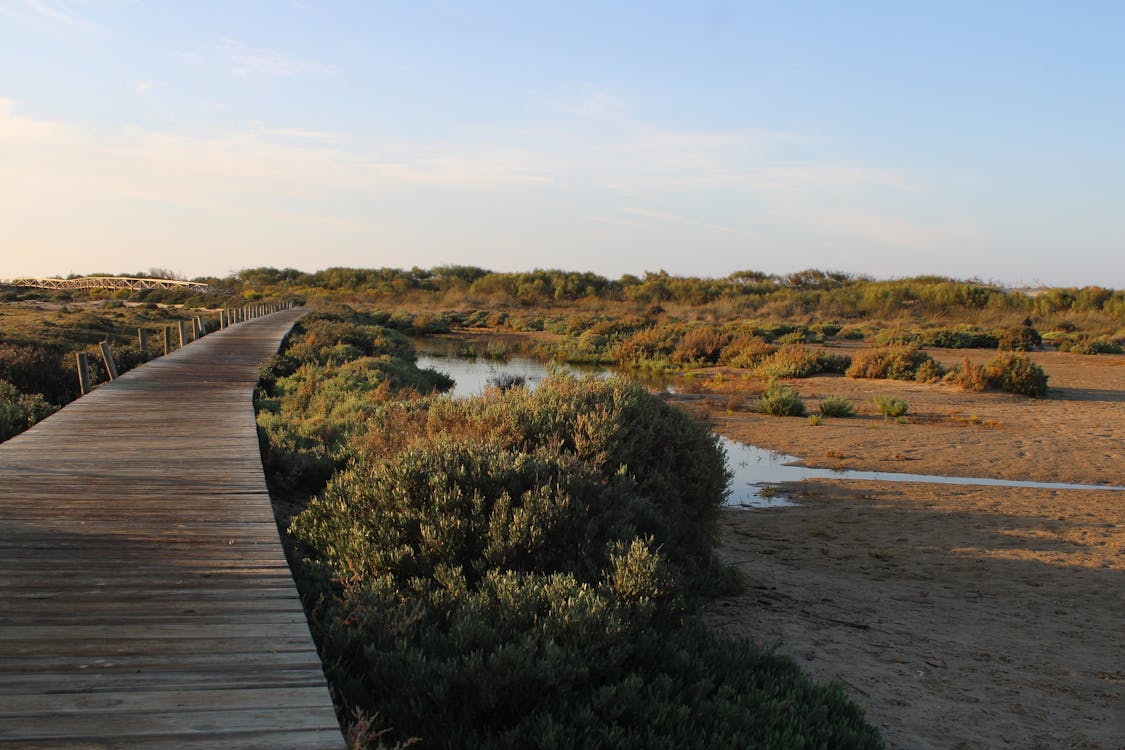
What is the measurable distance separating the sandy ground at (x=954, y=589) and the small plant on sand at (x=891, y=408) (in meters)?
2.76

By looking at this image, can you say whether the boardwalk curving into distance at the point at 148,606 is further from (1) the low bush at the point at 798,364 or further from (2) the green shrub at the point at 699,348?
(2) the green shrub at the point at 699,348

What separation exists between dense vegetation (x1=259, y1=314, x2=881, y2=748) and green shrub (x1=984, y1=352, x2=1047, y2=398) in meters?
16.3

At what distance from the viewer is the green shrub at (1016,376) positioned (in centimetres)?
2064

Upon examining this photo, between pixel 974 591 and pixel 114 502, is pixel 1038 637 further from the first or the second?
pixel 114 502

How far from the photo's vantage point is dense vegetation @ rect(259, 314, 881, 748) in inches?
149

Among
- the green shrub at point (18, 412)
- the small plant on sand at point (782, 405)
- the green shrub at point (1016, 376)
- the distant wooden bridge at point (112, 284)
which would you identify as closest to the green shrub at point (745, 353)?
the green shrub at point (1016, 376)

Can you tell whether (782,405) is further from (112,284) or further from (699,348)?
(112,284)

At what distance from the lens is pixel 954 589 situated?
289 inches

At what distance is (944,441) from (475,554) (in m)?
12.2

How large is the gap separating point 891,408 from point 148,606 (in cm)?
1649

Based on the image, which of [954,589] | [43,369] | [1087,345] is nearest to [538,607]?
[954,589]

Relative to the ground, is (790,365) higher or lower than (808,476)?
higher

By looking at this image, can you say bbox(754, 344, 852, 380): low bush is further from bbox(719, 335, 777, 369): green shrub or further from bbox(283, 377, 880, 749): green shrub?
bbox(283, 377, 880, 749): green shrub

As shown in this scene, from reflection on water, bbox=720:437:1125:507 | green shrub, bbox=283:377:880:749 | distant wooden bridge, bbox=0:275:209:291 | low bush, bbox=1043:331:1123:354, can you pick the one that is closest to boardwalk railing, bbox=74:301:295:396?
green shrub, bbox=283:377:880:749
